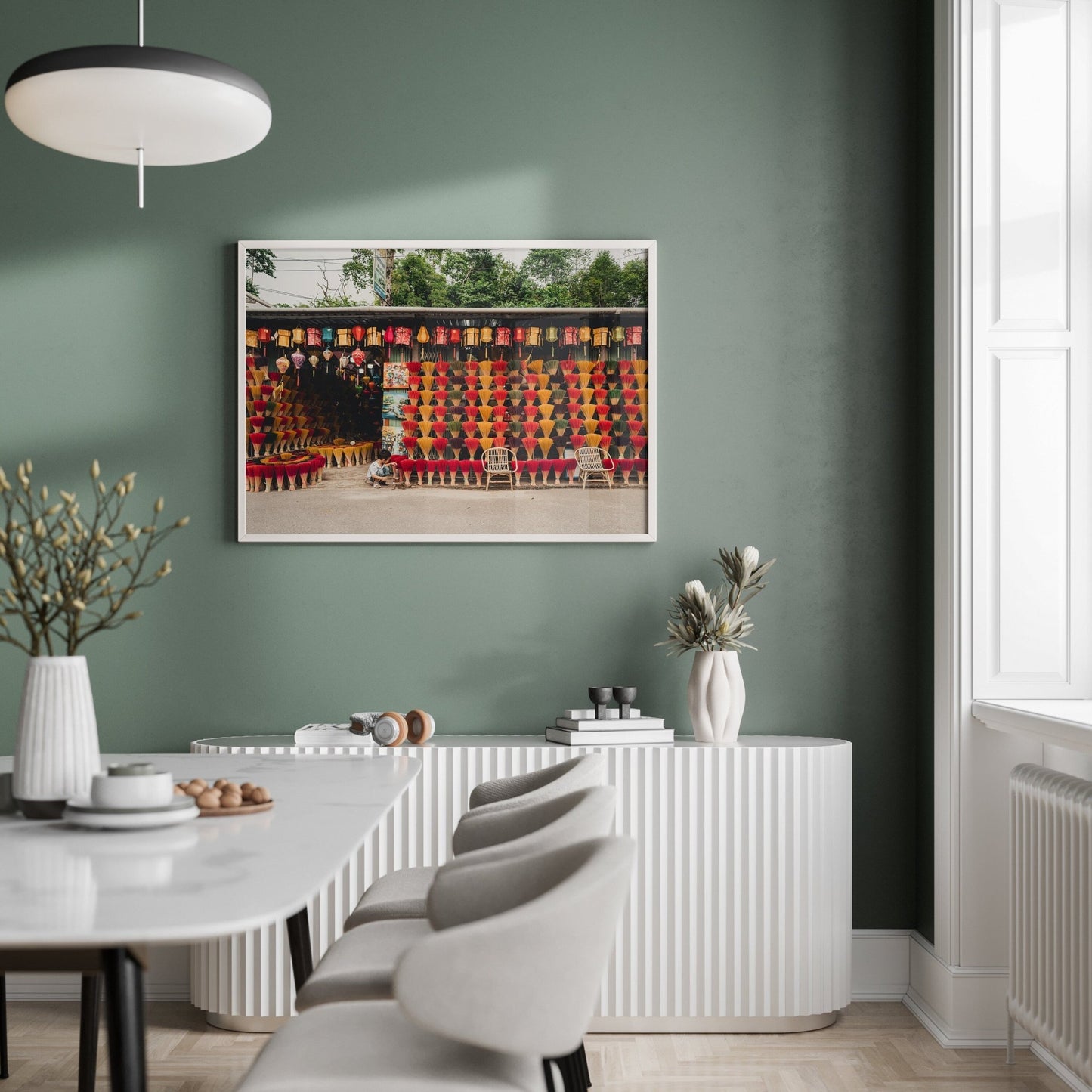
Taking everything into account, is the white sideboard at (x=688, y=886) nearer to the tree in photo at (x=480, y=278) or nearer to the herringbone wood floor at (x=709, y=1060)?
Answer: the herringbone wood floor at (x=709, y=1060)

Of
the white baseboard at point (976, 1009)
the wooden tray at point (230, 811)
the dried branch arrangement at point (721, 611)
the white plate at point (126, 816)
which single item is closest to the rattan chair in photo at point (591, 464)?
the dried branch arrangement at point (721, 611)

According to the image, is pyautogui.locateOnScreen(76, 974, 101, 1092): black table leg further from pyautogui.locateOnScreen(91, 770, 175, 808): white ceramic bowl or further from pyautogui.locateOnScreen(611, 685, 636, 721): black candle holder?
pyautogui.locateOnScreen(611, 685, 636, 721): black candle holder

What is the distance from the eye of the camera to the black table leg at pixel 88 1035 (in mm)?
2414

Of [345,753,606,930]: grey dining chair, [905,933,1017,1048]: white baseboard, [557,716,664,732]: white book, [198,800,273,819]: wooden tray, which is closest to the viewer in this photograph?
[198,800,273,819]: wooden tray

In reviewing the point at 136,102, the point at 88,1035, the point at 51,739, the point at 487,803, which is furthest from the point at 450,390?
the point at 88,1035

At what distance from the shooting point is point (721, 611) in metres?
3.24

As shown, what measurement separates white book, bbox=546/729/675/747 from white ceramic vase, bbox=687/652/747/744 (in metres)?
0.10

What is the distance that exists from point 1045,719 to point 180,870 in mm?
1936

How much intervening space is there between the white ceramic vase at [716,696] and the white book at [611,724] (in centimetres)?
12

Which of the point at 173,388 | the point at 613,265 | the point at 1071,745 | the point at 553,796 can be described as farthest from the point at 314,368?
the point at 1071,745

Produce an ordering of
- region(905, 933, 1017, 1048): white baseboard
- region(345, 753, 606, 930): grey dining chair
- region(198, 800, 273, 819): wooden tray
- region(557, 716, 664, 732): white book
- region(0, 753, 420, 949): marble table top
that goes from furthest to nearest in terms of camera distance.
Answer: region(557, 716, 664, 732): white book < region(905, 933, 1017, 1048): white baseboard < region(345, 753, 606, 930): grey dining chair < region(198, 800, 273, 819): wooden tray < region(0, 753, 420, 949): marble table top

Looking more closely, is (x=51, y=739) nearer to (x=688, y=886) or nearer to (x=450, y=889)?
(x=450, y=889)

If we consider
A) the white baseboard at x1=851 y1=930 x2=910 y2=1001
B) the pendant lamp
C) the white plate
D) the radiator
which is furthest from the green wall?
the white plate

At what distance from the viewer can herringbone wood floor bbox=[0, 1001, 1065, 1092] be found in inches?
107
